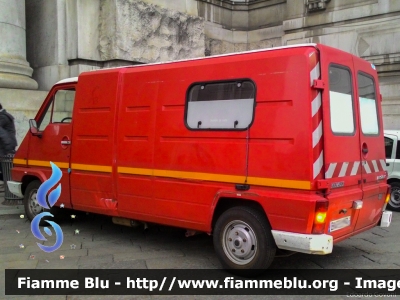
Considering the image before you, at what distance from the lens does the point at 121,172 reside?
600 centimetres

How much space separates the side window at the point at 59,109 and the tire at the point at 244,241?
3095 mm

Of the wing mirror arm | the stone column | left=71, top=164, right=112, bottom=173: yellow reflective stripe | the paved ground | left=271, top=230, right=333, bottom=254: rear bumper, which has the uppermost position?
the stone column

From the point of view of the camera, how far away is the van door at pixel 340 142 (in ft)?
15.1

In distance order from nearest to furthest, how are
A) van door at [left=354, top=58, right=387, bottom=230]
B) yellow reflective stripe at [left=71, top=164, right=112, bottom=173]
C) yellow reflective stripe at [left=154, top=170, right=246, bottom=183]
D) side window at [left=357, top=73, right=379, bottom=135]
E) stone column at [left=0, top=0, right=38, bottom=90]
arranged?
yellow reflective stripe at [left=154, top=170, right=246, bottom=183], van door at [left=354, top=58, right=387, bottom=230], side window at [left=357, top=73, right=379, bottom=135], yellow reflective stripe at [left=71, top=164, right=112, bottom=173], stone column at [left=0, top=0, right=38, bottom=90]

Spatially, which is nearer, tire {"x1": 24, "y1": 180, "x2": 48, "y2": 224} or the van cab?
tire {"x1": 24, "y1": 180, "x2": 48, "y2": 224}

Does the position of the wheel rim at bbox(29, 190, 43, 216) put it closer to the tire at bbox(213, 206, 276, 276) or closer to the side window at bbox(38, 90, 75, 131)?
the side window at bbox(38, 90, 75, 131)

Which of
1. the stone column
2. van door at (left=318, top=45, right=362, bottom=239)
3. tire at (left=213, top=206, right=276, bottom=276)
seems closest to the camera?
van door at (left=318, top=45, right=362, bottom=239)

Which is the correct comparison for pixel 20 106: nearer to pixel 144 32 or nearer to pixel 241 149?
pixel 144 32

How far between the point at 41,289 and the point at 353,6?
12092 mm

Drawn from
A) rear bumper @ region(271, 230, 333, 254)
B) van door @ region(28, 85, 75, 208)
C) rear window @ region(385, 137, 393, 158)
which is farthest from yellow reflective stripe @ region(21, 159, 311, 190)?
rear window @ region(385, 137, 393, 158)

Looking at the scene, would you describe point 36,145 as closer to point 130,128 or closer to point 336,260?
point 130,128

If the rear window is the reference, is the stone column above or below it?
above

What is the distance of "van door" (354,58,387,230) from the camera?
525cm

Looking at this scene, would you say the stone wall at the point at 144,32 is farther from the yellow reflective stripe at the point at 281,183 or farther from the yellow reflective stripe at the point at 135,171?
the yellow reflective stripe at the point at 281,183
